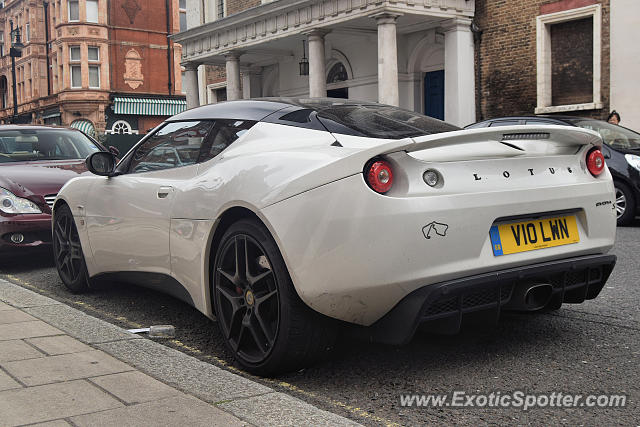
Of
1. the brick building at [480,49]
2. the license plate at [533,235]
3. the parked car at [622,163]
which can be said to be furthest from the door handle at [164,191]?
the brick building at [480,49]

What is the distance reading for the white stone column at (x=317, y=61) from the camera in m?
21.5

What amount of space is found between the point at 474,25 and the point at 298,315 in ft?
59.4

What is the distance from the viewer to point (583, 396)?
3.20m

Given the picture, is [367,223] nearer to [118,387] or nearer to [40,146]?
[118,387]

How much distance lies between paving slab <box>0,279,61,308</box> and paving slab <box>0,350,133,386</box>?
1573 mm

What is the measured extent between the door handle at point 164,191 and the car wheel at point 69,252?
5.25ft

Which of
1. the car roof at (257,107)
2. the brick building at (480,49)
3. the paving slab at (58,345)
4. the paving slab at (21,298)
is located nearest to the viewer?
the paving slab at (58,345)

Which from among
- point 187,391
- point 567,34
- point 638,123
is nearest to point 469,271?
point 187,391

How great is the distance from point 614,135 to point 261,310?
903 centimetres

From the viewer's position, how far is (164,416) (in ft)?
9.27

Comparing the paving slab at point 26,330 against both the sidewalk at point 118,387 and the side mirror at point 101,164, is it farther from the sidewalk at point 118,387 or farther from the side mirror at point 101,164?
the side mirror at point 101,164

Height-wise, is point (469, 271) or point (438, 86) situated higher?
point (438, 86)

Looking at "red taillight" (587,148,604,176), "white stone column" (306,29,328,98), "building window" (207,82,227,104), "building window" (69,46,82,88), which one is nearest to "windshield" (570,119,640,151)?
"red taillight" (587,148,604,176)

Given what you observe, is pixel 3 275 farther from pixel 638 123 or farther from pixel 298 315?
pixel 638 123
